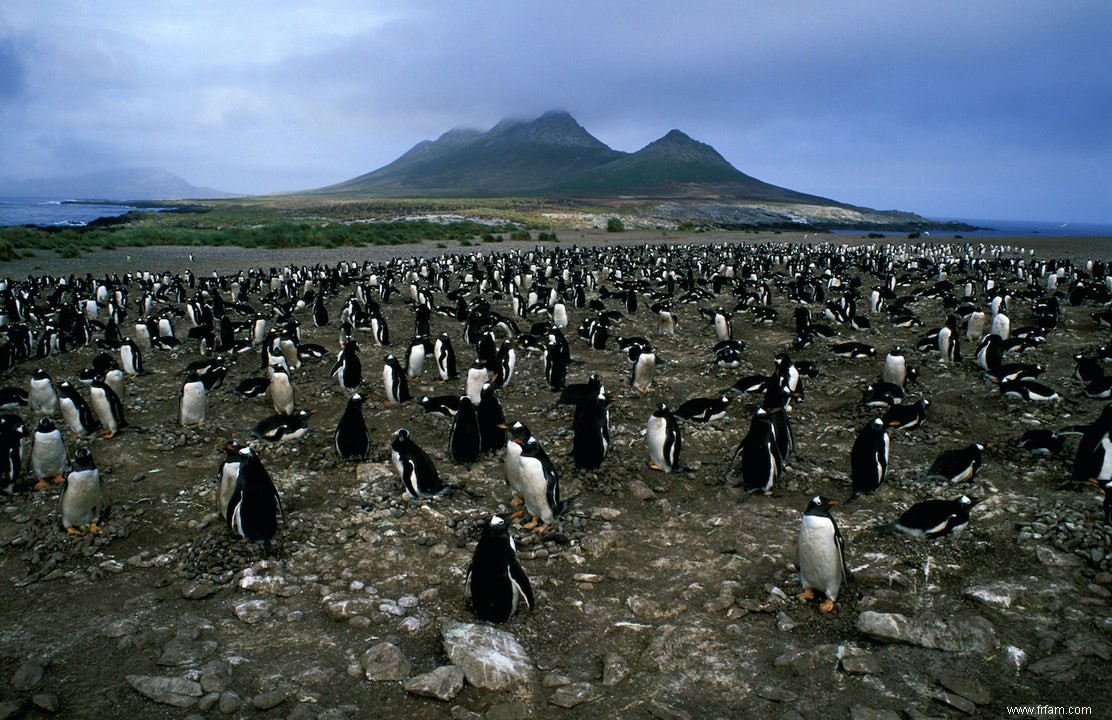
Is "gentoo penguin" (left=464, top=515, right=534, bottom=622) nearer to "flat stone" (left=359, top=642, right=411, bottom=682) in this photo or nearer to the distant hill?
"flat stone" (left=359, top=642, right=411, bottom=682)

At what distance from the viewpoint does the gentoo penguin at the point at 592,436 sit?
7.22 metres

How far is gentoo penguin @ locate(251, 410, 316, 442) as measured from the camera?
8.18m

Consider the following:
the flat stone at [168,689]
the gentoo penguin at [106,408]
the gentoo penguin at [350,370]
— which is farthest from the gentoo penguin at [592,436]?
the gentoo penguin at [106,408]

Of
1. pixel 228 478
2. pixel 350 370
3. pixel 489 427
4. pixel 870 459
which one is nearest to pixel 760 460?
pixel 870 459

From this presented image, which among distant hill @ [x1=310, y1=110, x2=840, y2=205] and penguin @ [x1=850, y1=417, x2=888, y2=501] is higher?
distant hill @ [x1=310, y1=110, x2=840, y2=205]

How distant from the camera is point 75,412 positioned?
820 centimetres

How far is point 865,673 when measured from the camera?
3980 mm

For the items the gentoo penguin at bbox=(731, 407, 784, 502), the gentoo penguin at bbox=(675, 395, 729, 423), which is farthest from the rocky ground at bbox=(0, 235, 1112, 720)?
the gentoo penguin at bbox=(675, 395, 729, 423)

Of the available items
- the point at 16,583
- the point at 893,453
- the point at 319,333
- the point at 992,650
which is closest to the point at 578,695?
the point at 992,650

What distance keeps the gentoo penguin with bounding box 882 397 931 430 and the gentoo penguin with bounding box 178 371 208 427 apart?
351 inches

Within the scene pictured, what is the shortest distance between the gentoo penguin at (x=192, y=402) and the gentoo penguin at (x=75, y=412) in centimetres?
102

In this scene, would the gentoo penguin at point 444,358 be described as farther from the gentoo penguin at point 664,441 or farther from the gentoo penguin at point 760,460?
the gentoo penguin at point 760,460

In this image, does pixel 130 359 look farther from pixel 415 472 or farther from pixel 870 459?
pixel 870 459

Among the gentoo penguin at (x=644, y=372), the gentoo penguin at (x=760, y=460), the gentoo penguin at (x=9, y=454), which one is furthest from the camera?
the gentoo penguin at (x=644, y=372)
